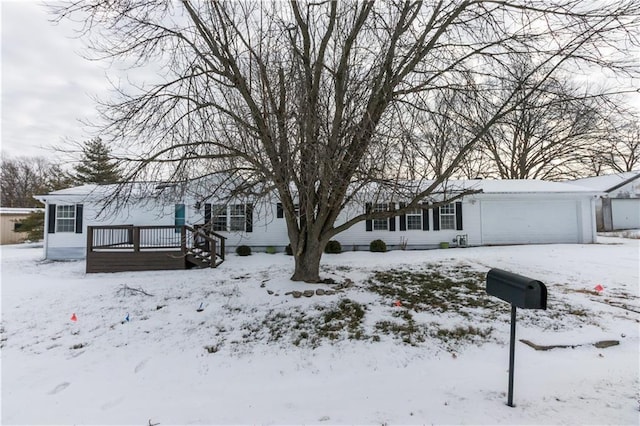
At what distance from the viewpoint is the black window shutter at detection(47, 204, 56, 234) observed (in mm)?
12186

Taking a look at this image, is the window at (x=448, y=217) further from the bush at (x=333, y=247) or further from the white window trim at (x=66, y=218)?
the white window trim at (x=66, y=218)

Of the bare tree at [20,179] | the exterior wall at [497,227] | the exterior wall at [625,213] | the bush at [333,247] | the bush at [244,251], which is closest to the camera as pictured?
the bush at [244,251]

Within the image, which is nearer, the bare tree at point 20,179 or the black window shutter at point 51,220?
the black window shutter at point 51,220

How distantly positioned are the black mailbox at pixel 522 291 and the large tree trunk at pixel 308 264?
14.8 ft

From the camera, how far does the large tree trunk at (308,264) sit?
6766mm

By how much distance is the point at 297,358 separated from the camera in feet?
12.8

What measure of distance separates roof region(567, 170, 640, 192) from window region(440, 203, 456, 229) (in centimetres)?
1397

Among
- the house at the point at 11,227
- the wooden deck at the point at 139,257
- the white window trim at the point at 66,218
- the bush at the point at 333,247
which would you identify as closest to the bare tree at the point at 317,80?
the wooden deck at the point at 139,257

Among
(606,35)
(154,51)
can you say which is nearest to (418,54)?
(606,35)

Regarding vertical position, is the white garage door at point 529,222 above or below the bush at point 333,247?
above

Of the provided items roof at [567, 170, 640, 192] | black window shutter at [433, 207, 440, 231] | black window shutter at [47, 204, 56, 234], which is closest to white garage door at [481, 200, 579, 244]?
black window shutter at [433, 207, 440, 231]

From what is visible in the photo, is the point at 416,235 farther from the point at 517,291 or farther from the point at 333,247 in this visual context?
the point at 517,291

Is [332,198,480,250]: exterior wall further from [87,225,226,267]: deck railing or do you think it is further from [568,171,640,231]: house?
[568,171,640,231]: house

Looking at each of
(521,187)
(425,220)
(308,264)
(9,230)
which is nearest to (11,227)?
(9,230)
